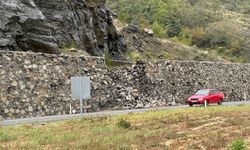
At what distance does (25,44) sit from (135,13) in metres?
57.9

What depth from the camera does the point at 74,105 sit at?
109 ft

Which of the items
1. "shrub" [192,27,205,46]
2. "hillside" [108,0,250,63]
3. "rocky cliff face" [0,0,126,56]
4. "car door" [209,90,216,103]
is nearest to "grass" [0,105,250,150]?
"rocky cliff face" [0,0,126,56]

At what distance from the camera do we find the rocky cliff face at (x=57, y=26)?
1380 inches

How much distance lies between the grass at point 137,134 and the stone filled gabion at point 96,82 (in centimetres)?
892

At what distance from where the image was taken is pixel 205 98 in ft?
128

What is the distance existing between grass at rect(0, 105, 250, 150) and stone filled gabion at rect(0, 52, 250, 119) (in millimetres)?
8924

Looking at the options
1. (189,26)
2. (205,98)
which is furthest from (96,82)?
(189,26)

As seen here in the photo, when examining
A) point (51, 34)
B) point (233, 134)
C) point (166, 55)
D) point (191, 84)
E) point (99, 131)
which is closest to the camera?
point (233, 134)

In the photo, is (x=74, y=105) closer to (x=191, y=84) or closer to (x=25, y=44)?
(x=25, y=44)

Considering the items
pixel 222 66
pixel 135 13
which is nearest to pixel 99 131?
pixel 222 66

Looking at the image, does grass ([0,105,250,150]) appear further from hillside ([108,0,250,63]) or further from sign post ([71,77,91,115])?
hillside ([108,0,250,63])

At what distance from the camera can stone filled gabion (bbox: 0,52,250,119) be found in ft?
99.0

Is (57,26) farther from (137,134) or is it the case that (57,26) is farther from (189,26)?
(189,26)

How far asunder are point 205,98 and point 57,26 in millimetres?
13379
